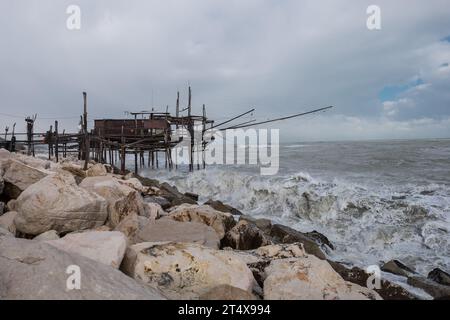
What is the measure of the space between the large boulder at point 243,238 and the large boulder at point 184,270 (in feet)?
7.53

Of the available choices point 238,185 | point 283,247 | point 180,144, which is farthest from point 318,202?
point 180,144

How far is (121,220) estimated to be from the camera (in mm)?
6598

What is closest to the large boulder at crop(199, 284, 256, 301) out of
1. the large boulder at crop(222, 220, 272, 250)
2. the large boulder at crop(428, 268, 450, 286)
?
the large boulder at crop(222, 220, 272, 250)

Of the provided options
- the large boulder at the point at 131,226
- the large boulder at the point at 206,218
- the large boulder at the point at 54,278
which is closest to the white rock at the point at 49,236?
the large boulder at the point at 131,226

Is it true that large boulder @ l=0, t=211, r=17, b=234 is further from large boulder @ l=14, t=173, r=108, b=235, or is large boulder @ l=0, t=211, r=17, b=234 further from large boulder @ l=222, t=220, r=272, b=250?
large boulder @ l=222, t=220, r=272, b=250

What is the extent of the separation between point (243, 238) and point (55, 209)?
3.30 m

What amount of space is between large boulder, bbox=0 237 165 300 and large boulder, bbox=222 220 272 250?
3.24 meters

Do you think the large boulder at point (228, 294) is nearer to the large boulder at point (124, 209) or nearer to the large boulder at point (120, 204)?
the large boulder at point (124, 209)

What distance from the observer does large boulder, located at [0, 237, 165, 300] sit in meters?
2.91

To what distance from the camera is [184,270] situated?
3.90 m

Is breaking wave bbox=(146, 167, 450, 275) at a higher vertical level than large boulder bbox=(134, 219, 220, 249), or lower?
lower

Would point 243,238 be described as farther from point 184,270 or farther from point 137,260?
point 137,260
